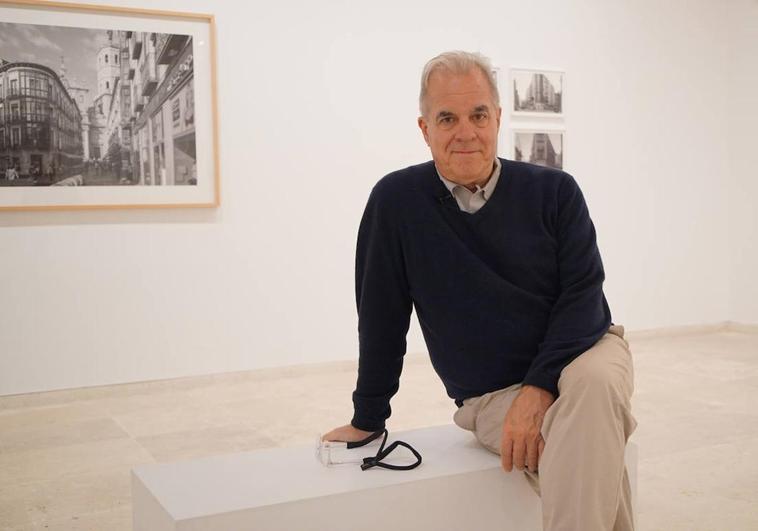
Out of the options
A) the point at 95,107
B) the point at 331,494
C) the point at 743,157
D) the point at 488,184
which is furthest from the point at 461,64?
the point at 743,157

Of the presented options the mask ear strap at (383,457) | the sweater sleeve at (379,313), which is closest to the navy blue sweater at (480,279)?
the sweater sleeve at (379,313)

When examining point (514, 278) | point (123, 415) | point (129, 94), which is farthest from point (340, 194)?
point (514, 278)

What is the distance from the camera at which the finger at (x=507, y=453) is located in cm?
220

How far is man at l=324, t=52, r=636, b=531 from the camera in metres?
2.21

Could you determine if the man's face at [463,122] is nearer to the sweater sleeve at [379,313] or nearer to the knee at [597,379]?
the sweater sleeve at [379,313]

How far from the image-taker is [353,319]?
6.27 m

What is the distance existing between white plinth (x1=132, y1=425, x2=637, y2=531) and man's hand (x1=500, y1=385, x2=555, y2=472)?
12 centimetres

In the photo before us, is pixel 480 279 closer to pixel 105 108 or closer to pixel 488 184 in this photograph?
pixel 488 184

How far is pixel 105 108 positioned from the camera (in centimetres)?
551

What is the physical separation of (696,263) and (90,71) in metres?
5.17

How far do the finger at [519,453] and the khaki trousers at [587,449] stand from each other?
0.06m

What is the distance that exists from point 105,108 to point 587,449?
4.31m

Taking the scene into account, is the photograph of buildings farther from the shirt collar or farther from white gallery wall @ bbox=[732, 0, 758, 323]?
the shirt collar

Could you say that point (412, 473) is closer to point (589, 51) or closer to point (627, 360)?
point (627, 360)
